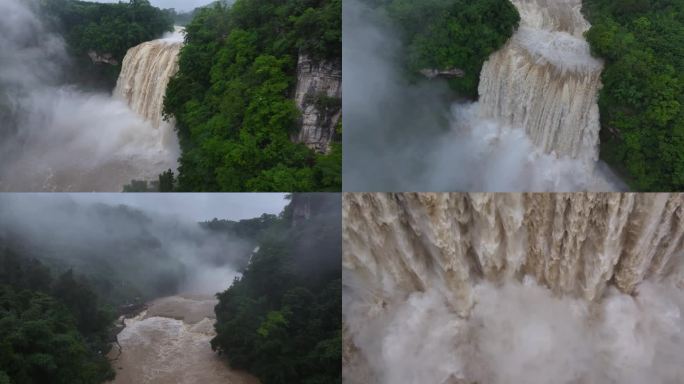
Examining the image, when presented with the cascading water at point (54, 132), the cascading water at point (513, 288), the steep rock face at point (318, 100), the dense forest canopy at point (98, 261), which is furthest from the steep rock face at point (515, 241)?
the cascading water at point (54, 132)

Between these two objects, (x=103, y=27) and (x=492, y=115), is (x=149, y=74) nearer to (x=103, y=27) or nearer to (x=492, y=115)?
(x=103, y=27)

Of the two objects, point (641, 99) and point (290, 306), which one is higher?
point (641, 99)

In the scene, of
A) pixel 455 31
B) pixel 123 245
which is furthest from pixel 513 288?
pixel 123 245

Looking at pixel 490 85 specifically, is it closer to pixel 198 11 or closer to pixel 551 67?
pixel 551 67

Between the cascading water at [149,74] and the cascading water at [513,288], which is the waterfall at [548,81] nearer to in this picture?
the cascading water at [513,288]

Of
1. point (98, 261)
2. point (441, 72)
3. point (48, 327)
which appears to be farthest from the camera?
point (441, 72)

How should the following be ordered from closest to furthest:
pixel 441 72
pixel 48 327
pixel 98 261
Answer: pixel 48 327
pixel 98 261
pixel 441 72
